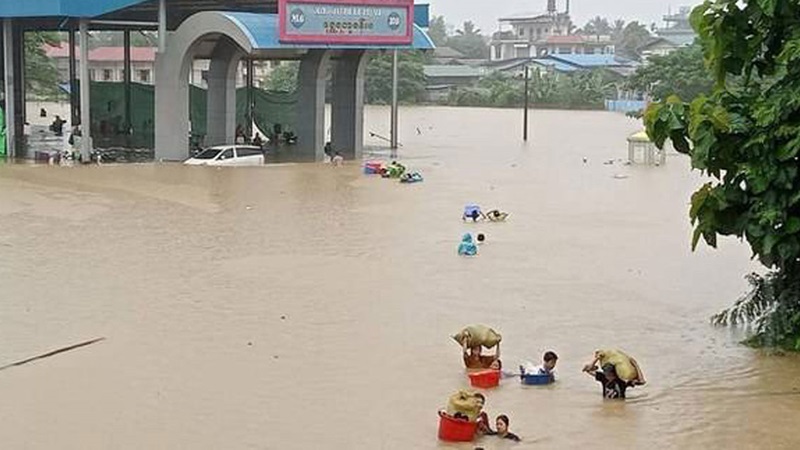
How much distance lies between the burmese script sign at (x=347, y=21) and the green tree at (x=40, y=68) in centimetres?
2204

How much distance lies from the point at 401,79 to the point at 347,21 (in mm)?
53659

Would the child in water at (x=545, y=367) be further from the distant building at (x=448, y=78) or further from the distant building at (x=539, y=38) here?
the distant building at (x=539, y=38)

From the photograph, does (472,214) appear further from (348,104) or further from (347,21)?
(348,104)

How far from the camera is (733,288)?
53.6 feet

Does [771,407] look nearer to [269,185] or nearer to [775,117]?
[775,117]

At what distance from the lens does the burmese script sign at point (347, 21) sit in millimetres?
32031

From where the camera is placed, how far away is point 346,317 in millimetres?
14078

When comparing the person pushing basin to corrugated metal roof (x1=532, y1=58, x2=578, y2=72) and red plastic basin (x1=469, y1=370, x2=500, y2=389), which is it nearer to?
red plastic basin (x1=469, y1=370, x2=500, y2=389)

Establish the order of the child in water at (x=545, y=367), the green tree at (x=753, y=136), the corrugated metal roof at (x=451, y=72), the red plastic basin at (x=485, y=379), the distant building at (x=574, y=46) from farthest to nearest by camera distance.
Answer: the distant building at (x=574, y=46), the corrugated metal roof at (x=451, y=72), the green tree at (x=753, y=136), the child in water at (x=545, y=367), the red plastic basin at (x=485, y=379)

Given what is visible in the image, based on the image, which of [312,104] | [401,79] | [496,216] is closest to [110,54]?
[401,79]

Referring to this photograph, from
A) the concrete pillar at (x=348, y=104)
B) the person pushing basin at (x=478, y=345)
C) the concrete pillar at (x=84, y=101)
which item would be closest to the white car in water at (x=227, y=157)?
the concrete pillar at (x=84, y=101)

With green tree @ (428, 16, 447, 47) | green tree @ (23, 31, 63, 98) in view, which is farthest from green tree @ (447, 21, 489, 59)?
green tree @ (23, 31, 63, 98)

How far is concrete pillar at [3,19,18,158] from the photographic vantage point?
34.3 m

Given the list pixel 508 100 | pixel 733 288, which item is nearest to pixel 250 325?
pixel 733 288
